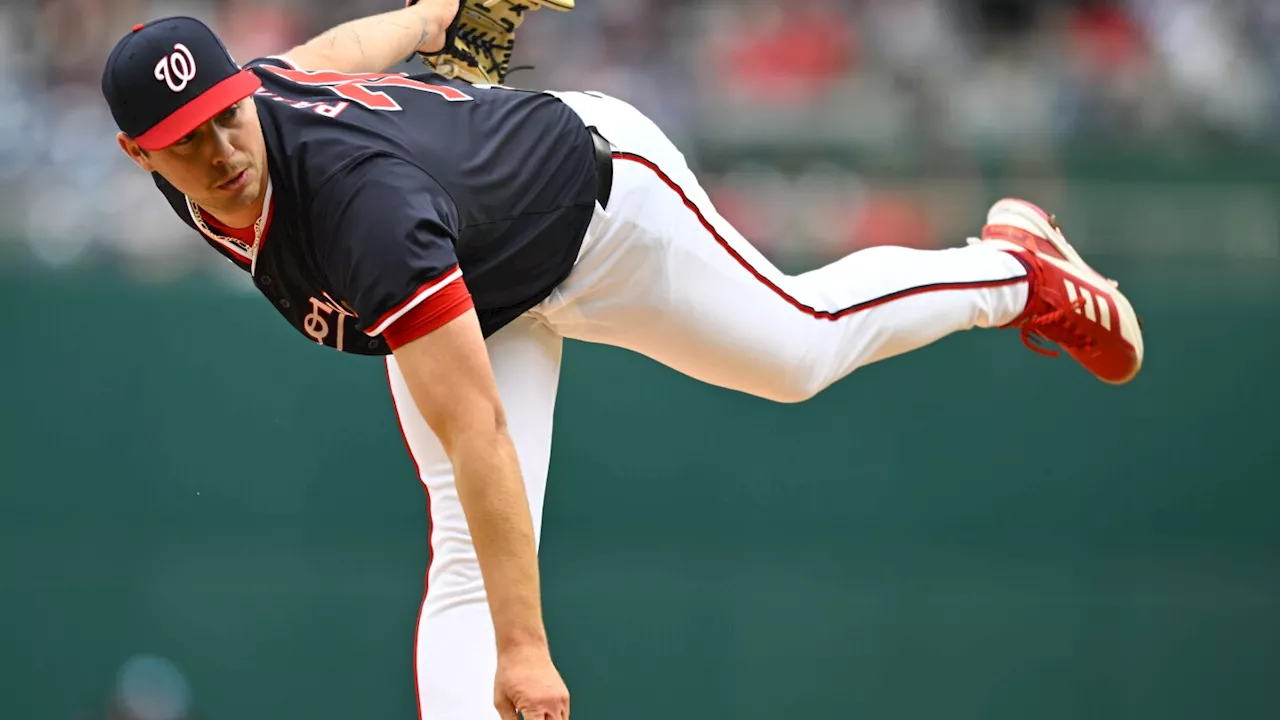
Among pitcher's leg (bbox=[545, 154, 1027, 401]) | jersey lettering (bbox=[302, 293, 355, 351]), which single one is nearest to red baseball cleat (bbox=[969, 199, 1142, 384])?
pitcher's leg (bbox=[545, 154, 1027, 401])

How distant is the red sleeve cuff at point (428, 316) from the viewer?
1.89 meters

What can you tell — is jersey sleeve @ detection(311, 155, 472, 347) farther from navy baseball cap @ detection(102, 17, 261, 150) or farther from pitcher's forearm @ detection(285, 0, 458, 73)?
pitcher's forearm @ detection(285, 0, 458, 73)

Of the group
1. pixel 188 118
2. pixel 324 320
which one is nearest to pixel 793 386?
pixel 324 320

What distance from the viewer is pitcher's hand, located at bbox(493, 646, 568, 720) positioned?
189 centimetres

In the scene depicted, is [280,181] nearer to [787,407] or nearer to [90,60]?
[787,407]

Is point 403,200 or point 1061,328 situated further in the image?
point 1061,328

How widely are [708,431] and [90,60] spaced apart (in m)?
2.87

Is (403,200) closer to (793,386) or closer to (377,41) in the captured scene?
(377,41)

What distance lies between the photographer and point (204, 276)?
463 centimetres

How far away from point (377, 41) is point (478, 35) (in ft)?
0.71

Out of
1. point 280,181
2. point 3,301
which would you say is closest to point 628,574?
point 3,301

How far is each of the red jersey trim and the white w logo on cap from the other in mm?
385

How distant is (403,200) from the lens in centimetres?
195

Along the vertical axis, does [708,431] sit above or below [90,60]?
below
